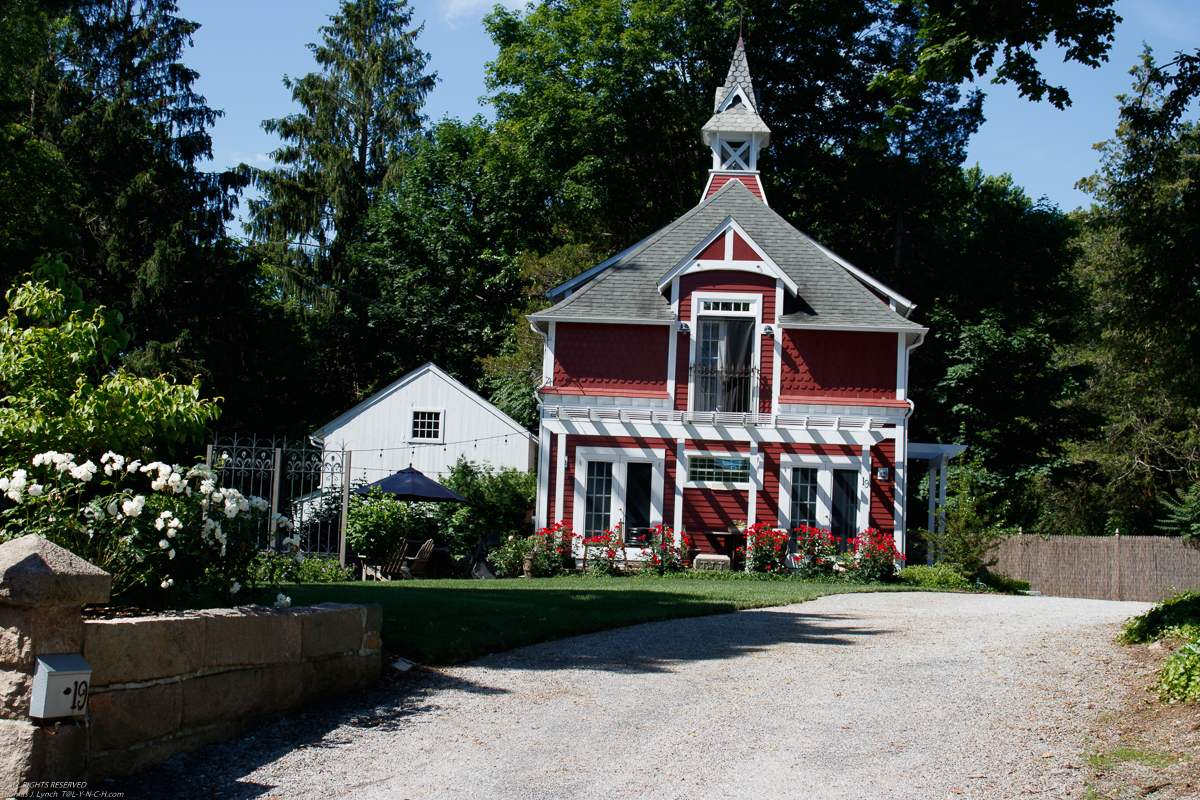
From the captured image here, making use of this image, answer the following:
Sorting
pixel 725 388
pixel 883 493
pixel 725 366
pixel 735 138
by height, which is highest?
pixel 735 138

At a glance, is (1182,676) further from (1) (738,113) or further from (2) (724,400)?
(1) (738,113)

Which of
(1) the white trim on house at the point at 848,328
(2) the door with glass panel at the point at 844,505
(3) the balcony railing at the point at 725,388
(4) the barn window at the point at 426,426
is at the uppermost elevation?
(1) the white trim on house at the point at 848,328

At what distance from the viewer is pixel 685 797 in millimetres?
4918

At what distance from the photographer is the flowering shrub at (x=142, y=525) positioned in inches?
222

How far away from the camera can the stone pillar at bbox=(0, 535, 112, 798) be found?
448cm

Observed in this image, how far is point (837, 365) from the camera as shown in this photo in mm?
19516

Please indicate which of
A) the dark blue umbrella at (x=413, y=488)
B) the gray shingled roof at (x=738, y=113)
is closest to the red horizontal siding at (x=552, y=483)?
the dark blue umbrella at (x=413, y=488)

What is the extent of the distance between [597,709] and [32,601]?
11.5 feet

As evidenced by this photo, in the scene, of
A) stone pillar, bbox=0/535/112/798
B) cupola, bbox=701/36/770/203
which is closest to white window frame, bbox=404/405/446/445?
cupola, bbox=701/36/770/203

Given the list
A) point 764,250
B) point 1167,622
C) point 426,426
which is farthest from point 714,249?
point 1167,622

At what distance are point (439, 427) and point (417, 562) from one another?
29.7 feet

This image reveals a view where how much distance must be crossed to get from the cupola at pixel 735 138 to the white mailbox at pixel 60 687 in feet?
65.3

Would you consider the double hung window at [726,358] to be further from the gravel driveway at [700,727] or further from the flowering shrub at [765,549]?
the gravel driveway at [700,727]

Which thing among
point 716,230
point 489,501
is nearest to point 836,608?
point 716,230
